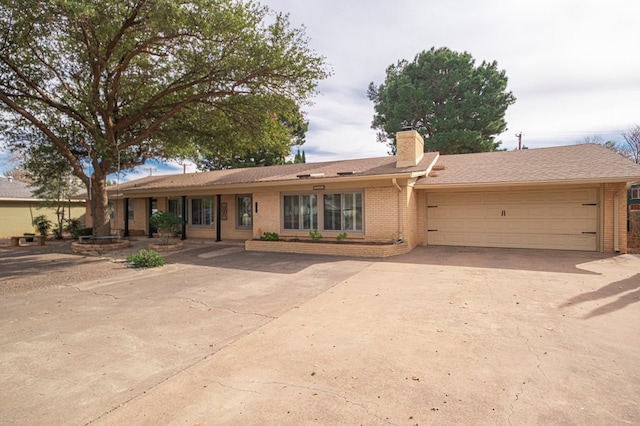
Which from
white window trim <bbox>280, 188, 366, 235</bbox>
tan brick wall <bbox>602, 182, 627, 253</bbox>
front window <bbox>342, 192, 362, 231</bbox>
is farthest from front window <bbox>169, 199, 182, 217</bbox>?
tan brick wall <bbox>602, 182, 627, 253</bbox>

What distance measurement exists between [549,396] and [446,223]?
10.1m

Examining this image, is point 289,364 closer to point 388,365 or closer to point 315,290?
point 388,365

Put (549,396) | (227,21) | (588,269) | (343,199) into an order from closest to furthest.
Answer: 1. (549,396)
2. (588,269)
3. (227,21)
4. (343,199)

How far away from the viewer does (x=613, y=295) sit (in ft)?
19.3

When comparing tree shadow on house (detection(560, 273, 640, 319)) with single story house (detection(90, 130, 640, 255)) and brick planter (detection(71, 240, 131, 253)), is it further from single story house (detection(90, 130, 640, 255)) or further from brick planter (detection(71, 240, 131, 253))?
brick planter (detection(71, 240, 131, 253))

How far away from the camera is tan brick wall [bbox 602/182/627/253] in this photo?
10.1 m

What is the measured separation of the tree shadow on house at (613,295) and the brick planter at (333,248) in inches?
209

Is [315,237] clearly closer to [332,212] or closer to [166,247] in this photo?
[332,212]

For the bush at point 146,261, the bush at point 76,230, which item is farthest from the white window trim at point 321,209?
the bush at point 76,230

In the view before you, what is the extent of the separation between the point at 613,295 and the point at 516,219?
599 cm

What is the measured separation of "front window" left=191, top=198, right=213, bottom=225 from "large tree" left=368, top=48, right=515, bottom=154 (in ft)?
54.7

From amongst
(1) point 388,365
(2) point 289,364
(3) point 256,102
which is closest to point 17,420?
(2) point 289,364

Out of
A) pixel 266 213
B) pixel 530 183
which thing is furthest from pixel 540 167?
pixel 266 213

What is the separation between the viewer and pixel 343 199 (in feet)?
→ 40.2
